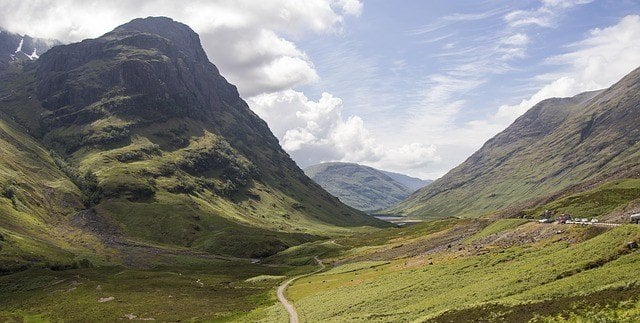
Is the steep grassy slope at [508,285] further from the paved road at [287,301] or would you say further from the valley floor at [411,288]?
the paved road at [287,301]

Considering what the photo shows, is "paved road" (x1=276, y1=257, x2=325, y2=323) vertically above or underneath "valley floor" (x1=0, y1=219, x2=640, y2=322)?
underneath

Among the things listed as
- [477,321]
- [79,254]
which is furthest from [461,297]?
[79,254]

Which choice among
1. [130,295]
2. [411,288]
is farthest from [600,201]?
[130,295]

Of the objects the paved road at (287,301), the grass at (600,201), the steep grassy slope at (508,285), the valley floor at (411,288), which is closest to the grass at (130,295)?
the valley floor at (411,288)

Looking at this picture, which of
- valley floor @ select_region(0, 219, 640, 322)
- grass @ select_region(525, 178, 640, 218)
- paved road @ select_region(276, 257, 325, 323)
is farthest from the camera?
grass @ select_region(525, 178, 640, 218)

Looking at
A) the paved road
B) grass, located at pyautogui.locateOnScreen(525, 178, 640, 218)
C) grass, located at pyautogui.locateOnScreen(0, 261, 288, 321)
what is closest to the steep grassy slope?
the paved road

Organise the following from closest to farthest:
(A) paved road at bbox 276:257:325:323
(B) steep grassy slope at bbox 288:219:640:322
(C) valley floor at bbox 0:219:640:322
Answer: (B) steep grassy slope at bbox 288:219:640:322 < (C) valley floor at bbox 0:219:640:322 < (A) paved road at bbox 276:257:325:323

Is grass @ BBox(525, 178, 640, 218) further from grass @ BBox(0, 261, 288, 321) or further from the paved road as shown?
grass @ BBox(0, 261, 288, 321)

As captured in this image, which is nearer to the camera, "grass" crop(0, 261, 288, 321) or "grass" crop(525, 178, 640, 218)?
"grass" crop(0, 261, 288, 321)

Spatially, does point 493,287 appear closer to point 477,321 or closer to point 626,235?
point 477,321

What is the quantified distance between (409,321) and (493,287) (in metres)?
11.3

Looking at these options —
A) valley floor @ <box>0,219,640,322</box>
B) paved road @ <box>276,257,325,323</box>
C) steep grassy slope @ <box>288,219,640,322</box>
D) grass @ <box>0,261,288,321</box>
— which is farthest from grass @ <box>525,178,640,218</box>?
grass @ <box>0,261,288,321</box>

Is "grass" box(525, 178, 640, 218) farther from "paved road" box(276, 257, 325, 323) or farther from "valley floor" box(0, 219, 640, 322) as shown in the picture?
"paved road" box(276, 257, 325, 323)

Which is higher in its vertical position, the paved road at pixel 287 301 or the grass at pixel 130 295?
the grass at pixel 130 295
